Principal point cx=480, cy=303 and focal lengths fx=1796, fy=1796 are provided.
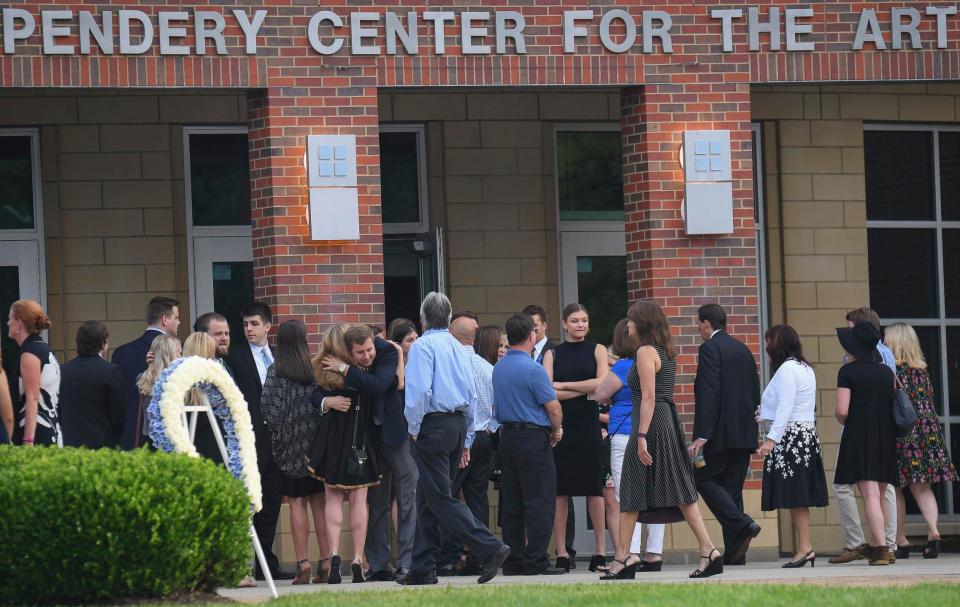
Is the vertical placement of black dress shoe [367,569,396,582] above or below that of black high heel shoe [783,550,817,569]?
above

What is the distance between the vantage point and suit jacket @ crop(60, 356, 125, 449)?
12359mm

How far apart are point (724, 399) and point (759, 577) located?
1616mm

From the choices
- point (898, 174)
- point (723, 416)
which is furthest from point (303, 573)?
point (898, 174)

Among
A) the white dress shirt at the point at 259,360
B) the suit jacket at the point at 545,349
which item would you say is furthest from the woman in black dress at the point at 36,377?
the suit jacket at the point at 545,349

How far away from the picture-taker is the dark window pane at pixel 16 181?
1507 cm

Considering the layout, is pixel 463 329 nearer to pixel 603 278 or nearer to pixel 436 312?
pixel 436 312

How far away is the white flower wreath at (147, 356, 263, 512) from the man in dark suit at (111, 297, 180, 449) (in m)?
1.86

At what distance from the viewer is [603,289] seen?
16156 mm

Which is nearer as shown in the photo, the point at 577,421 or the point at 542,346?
the point at 577,421

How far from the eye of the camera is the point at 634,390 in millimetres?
11875

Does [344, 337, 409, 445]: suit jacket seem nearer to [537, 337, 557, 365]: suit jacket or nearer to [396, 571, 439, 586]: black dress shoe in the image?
[396, 571, 439, 586]: black dress shoe

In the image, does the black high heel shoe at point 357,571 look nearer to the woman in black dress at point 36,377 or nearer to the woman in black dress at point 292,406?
the woman in black dress at point 292,406

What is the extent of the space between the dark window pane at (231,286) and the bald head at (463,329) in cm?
354

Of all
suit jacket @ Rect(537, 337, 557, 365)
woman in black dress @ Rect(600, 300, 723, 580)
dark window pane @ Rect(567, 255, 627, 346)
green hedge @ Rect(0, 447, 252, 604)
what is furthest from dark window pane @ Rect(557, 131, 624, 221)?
green hedge @ Rect(0, 447, 252, 604)
